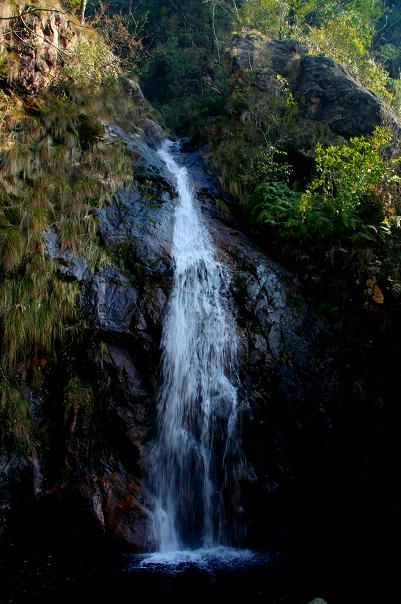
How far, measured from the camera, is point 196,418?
6258 mm

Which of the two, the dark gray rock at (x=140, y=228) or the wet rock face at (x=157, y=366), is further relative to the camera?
the dark gray rock at (x=140, y=228)

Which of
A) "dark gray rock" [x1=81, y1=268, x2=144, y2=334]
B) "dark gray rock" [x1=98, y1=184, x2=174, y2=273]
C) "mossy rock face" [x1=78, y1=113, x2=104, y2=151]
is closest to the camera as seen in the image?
"dark gray rock" [x1=81, y1=268, x2=144, y2=334]

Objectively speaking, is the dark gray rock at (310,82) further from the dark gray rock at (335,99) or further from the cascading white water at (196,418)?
the cascading white water at (196,418)

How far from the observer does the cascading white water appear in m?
5.75

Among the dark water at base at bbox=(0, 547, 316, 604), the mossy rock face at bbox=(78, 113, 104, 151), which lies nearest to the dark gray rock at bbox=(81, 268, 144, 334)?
the dark water at base at bbox=(0, 547, 316, 604)

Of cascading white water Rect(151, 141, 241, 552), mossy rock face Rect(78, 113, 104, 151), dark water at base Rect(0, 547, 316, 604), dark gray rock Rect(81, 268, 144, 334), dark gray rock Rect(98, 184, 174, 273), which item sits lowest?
dark water at base Rect(0, 547, 316, 604)

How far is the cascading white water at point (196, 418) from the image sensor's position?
575cm

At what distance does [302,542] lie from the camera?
5.88 metres

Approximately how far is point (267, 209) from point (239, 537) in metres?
5.95

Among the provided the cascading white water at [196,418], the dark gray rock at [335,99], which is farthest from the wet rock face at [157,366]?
the dark gray rock at [335,99]

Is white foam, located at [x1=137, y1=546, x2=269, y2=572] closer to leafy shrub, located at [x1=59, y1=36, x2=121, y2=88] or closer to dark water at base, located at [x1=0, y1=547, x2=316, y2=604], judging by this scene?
Result: dark water at base, located at [x1=0, y1=547, x2=316, y2=604]

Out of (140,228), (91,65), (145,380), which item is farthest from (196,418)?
(91,65)

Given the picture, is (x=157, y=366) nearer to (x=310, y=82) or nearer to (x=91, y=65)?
(x=91, y=65)

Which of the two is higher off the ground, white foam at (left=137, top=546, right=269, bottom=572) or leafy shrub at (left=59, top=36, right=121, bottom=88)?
leafy shrub at (left=59, top=36, right=121, bottom=88)
